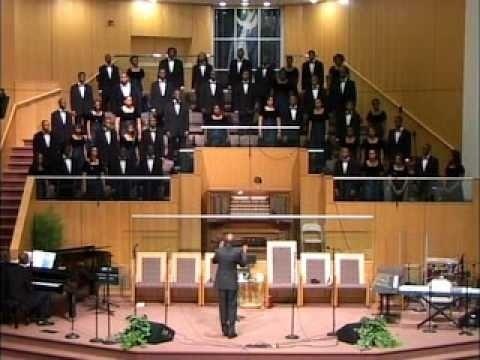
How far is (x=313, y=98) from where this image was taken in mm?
14953

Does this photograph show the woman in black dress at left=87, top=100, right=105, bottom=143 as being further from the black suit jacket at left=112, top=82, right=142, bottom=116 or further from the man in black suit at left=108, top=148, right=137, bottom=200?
the man in black suit at left=108, top=148, right=137, bottom=200

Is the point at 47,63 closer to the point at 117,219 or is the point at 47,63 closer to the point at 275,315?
the point at 117,219

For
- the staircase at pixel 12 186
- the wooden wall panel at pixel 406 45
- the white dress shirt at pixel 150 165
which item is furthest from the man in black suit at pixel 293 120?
the staircase at pixel 12 186

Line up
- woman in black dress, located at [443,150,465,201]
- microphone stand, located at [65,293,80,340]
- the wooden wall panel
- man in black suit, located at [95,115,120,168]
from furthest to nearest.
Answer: the wooden wall panel, man in black suit, located at [95,115,120,168], woman in black dress, located at [443,150,465,201], microphone stand, located at [65,293,80,340]

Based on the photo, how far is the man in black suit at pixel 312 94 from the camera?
585 inches

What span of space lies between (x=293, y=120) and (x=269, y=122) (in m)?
0.40

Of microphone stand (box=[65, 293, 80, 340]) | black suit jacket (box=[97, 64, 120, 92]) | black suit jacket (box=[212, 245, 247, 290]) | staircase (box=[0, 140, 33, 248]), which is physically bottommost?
microphone stand (box=[65, 293, 80, 340])

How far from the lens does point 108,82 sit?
50.3ft

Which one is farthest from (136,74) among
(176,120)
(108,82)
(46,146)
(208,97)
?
(46,146)

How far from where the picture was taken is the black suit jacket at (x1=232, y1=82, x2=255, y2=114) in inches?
593

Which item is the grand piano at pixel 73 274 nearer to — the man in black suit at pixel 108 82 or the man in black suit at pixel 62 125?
the man in black suit at pixel 62 125

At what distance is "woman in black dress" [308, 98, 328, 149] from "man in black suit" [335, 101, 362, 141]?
214 mm

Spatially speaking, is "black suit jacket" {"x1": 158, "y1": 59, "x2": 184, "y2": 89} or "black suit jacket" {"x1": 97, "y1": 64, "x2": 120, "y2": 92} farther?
"black suit jacket" {"x1": 158, "y1": 59, "x2": 184, "y2": 89}

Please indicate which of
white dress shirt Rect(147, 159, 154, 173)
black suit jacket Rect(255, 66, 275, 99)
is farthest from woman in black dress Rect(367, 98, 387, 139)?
white dress shirt Rect(147, 159, 154, 173)
